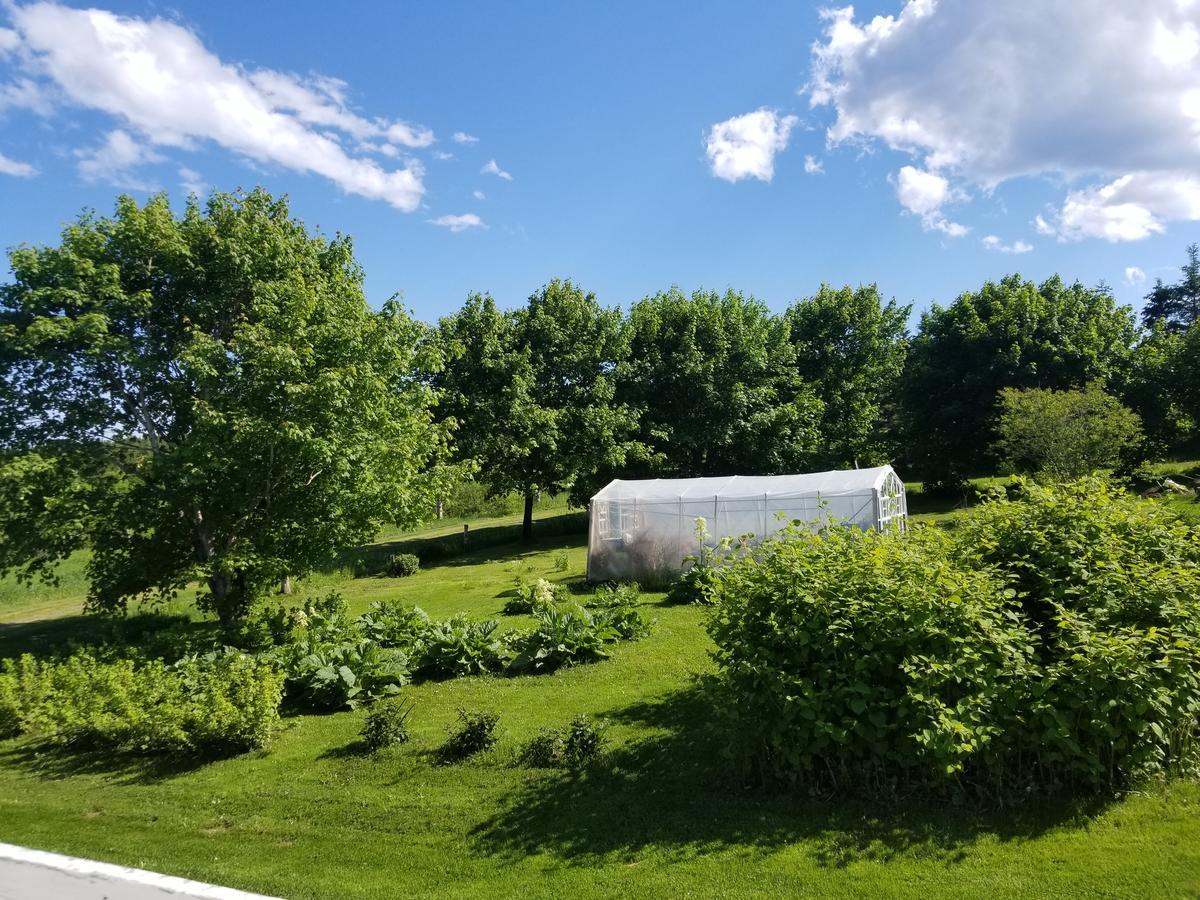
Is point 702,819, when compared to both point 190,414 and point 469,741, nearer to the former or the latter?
point 469,741

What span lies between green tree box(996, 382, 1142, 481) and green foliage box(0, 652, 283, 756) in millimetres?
19170

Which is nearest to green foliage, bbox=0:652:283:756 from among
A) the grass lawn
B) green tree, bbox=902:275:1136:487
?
the grass lawn

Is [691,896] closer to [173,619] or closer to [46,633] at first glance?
[173,619]

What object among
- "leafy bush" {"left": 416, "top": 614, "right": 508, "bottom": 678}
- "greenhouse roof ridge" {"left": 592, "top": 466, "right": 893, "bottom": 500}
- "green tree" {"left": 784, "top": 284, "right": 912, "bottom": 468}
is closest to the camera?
"leafy bush" {"left": 416, "top": 614, "right": 508, "bottom": 678}

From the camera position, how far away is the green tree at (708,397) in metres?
31.6

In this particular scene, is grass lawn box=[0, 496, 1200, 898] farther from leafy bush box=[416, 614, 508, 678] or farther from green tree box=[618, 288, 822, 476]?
green tree box=[618, 288, 822, 476]

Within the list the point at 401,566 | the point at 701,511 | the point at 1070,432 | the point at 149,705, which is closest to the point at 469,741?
the point at 149,705

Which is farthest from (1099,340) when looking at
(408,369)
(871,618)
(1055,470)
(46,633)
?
(46,633)

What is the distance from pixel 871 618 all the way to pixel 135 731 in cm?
807

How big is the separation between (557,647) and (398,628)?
2.80m

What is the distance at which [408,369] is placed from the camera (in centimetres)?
1430

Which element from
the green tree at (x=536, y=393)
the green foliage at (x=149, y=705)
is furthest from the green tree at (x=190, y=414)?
the green tree at (x=536, y=393)

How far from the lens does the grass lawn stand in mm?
4703

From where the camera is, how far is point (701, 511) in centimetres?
1777
